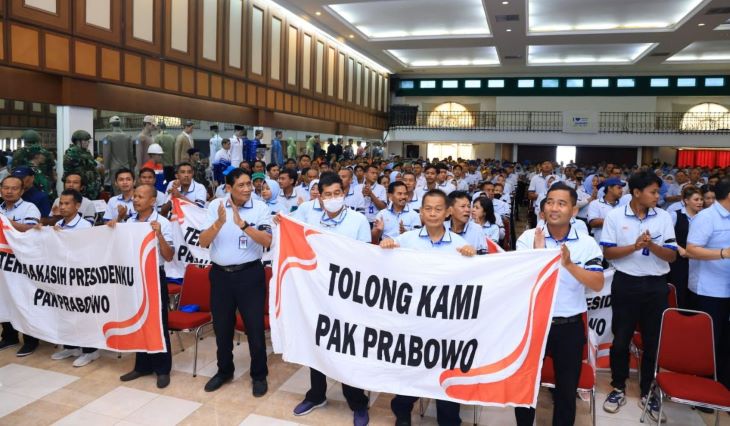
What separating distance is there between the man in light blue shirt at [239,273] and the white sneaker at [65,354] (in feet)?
4.72

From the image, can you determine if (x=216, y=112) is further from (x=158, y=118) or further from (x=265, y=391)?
(x=265, y=391)

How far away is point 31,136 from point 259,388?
19.7ft

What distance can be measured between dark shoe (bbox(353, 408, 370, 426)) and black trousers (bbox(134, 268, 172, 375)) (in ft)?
5.11

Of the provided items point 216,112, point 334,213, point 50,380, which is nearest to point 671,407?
point 334,213

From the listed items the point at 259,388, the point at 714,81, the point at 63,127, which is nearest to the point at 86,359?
the point at 259,388

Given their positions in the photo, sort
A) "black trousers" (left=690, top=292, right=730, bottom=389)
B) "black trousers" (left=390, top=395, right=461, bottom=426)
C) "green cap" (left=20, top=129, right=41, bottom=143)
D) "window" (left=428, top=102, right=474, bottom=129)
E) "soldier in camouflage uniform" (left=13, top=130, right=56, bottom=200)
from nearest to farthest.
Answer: "black trousers" (left=390, top=395, right=461, bottom=426) < "black trousers" (left=690, top=292, right=730, bottom=389) < "soldier in camouflage uniform" (left=13, top=130, right=56, bottom=200) < "green cap" (left=20, top=129, right=41, bottom=143) < "window" (left=428, top=102, right=474, bottom=129)

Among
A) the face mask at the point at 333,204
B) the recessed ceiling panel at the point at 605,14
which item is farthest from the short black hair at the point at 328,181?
the recessed ceiling panel at the point at 605,14

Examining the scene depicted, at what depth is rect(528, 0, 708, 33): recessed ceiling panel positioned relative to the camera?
1484 centimetres

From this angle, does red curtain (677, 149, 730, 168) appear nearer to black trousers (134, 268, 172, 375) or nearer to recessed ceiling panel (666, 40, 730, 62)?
recessed ceiling panel (666, 40, 730, 62)

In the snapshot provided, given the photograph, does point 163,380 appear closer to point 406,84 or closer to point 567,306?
point 567,306

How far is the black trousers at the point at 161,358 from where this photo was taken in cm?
412

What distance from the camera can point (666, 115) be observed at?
25391 mm

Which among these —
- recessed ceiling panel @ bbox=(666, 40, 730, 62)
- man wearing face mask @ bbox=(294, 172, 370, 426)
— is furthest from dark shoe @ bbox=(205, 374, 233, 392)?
recessed ceiling panel @ bbox=(666, 40, 730, 62)

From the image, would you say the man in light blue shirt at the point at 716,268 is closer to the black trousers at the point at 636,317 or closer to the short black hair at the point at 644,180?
the black trousers at the point at 636,317
